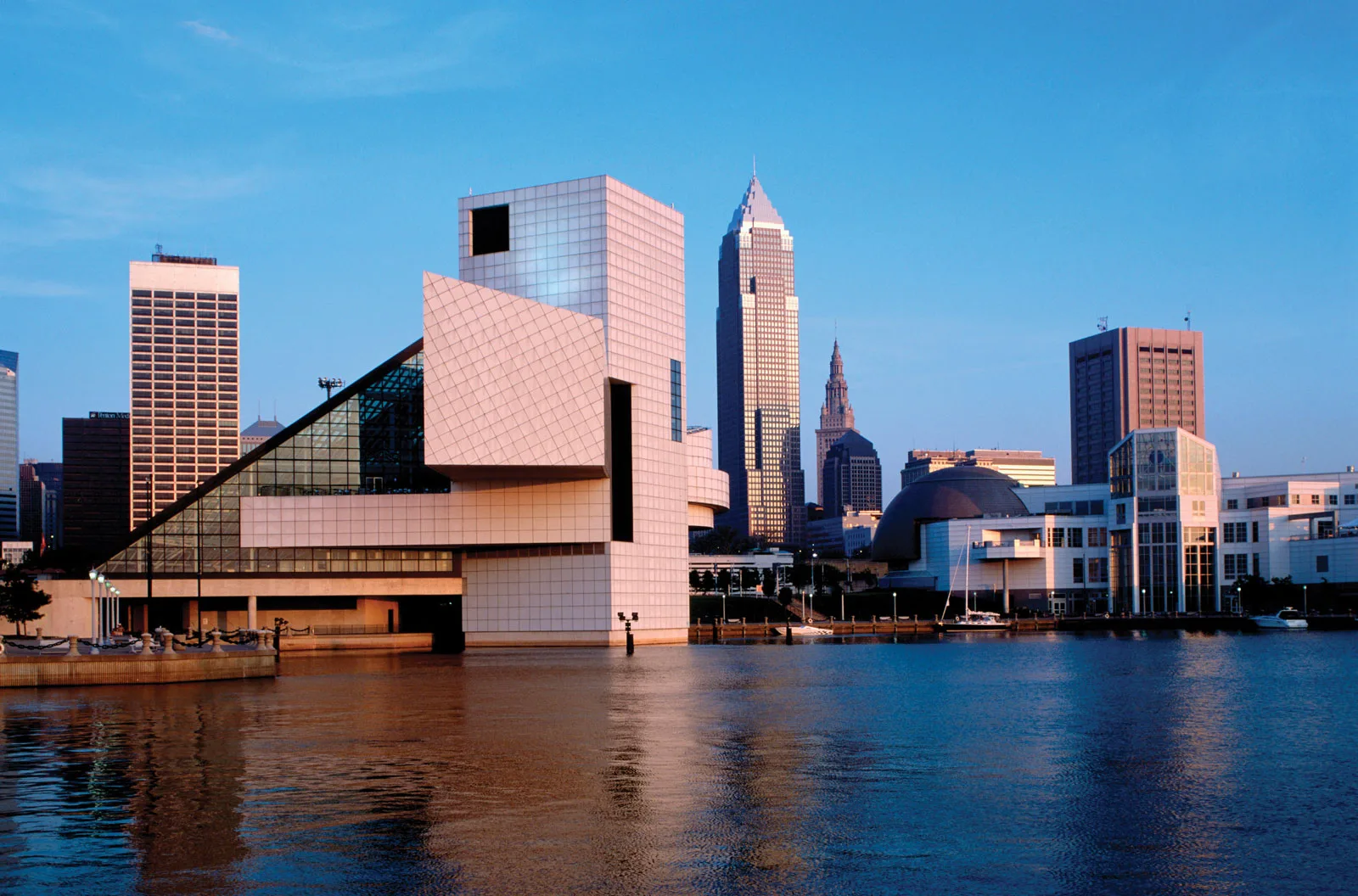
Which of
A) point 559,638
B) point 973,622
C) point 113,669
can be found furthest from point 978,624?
point 113,669

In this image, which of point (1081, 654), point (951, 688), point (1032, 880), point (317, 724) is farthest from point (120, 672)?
point (1081, 654)

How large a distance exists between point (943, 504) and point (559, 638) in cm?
9480

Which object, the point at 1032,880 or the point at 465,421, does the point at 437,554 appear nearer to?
the point at 465,421

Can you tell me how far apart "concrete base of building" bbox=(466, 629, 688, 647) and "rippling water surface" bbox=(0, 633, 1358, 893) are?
48.9 m

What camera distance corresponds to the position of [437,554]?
10338 cm

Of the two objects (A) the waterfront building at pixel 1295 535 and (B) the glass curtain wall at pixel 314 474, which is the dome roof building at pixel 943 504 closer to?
(A) the waterfront building at pixel 1295 535

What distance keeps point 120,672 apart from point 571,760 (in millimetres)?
32800

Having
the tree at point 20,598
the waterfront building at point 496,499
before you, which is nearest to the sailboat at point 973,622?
the waterfront building at point 496,499

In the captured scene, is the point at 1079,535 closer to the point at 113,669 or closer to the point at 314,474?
the point at 314,474

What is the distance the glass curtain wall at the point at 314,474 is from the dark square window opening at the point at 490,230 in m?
9.15

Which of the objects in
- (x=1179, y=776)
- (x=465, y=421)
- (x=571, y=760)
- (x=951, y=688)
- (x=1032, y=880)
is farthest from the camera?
(x=465, y=421)

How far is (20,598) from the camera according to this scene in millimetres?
89938

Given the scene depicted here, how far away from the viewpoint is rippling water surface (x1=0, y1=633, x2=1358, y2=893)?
58.5ft

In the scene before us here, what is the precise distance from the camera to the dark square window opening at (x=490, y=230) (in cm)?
10212
